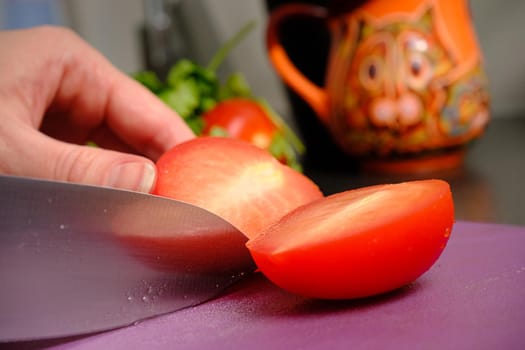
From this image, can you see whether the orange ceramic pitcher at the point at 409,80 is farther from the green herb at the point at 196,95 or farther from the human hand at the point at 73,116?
the human hand at the point at 73,116

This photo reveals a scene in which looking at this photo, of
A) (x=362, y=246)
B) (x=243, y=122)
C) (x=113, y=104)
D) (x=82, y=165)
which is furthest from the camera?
(x=243, y=122)

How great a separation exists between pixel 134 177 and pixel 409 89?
0.57 m

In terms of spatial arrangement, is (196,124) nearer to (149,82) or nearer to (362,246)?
(149,82)

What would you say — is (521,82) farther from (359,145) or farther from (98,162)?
(98,162)

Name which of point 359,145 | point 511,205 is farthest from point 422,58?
point 511,205

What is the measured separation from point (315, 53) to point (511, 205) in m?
0.57

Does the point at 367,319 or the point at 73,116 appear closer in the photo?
the point at 367,319

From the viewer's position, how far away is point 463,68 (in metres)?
1.03

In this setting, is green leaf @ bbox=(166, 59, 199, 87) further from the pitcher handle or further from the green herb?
the pitcher handle

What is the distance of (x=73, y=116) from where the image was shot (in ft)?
2.76

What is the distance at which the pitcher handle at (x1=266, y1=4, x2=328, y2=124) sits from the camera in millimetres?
1150

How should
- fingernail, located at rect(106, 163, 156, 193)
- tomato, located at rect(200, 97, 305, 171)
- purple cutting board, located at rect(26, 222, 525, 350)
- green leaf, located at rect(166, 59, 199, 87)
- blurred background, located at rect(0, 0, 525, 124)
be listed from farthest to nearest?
1. blurred background, located at rect(0, 0, 525, 124)
2. green leaf, located at rect(166, 59, 199, 87)
3. tomato, located at rect(200, 97, 305, 171)
4. fingernail, located at rect(106, 163, 156, 193)
5. purple cutting board, located at rect(26, 222, 525, 350)

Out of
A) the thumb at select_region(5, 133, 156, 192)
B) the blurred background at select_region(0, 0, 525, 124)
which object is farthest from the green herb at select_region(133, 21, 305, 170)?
the thumb at select_region(5, 133, 156, 192)

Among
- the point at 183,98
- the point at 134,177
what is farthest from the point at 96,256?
the point at 183,98
